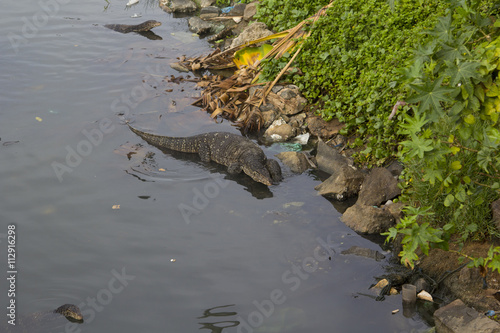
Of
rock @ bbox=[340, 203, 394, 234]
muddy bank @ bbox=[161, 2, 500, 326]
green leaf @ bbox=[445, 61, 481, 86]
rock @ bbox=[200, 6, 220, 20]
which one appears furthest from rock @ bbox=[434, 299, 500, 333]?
rock @ bbox=[200, 6, 220, 20]

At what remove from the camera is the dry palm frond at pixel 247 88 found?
37.6 feet

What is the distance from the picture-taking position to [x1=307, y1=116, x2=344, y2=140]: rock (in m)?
10.5

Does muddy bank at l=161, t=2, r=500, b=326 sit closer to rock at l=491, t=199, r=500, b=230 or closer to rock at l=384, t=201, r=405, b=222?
rock at l=384, t=201, r=405, b=222

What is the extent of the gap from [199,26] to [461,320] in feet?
43.3

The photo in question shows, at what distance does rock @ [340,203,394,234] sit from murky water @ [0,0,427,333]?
203 mm

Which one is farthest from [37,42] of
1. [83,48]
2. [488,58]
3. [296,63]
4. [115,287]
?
[488,58]

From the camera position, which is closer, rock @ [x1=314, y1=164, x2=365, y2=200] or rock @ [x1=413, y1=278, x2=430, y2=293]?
rock @ [x1=413, y1=278, x2=430, y2=293]

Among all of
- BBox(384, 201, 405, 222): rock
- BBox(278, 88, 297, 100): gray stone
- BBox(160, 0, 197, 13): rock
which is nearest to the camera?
BBox(384, 201, 405, 222): rock

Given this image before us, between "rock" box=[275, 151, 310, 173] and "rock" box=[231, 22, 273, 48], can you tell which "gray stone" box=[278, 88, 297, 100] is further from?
"rock" box=[231, 22, 273, 48]

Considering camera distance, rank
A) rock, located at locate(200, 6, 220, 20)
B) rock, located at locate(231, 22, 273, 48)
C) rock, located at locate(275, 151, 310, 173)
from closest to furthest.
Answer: rock, located at locate(275, 151, 310, 173), rock, located at locate(231, 22, 273, 48), rock, located at locate(200, 6, 220, 20)

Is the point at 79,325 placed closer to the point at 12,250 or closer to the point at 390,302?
the point at 12,250

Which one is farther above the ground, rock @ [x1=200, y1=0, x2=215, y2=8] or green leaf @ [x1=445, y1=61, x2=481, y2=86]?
green leaf @ [x1=445, y1=61, x2=481, y2=86]

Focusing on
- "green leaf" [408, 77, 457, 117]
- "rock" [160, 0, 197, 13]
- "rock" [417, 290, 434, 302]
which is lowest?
"rock" [417, 290, 434, 302]

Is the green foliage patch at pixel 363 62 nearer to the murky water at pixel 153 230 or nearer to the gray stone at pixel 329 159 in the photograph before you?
the gray stone at pixel 329 159
